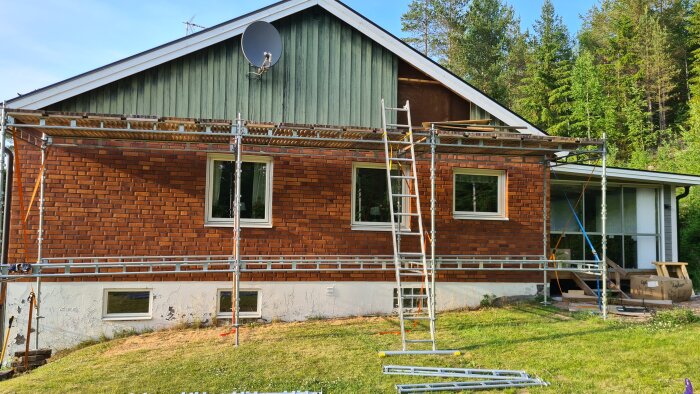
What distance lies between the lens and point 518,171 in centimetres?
1085

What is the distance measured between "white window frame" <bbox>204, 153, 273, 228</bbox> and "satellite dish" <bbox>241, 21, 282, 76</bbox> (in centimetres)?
171

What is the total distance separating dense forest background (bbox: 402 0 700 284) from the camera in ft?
108

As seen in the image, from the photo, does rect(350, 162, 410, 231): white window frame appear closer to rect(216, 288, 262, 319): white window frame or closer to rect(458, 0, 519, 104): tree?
rect(216, 288, 262, 319): white window frame

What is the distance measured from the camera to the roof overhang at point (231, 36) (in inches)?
345

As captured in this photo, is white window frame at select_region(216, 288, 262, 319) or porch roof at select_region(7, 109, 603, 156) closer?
porch roof at select_region(7, 109, 603, 156)

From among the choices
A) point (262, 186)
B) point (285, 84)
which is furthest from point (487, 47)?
point (262, 186)

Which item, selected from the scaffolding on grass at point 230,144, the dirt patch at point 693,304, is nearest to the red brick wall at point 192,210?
the scaffolding on grass at point 230,144

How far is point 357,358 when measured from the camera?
6.80 m

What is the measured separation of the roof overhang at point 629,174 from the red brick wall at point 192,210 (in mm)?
2775

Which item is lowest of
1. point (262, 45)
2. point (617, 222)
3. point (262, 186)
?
point (617, 222)

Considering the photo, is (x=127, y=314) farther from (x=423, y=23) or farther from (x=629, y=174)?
(x=423, y=23)

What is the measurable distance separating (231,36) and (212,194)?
2940 mm

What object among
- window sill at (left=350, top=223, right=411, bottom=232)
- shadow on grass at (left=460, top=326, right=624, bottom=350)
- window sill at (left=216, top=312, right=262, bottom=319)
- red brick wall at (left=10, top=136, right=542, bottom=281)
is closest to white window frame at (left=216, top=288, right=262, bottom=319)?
window sill at (left=216, top=312, right=262, bottom=319)

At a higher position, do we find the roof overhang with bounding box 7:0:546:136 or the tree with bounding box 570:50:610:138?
the tree with bounding box 570:50:610:138
